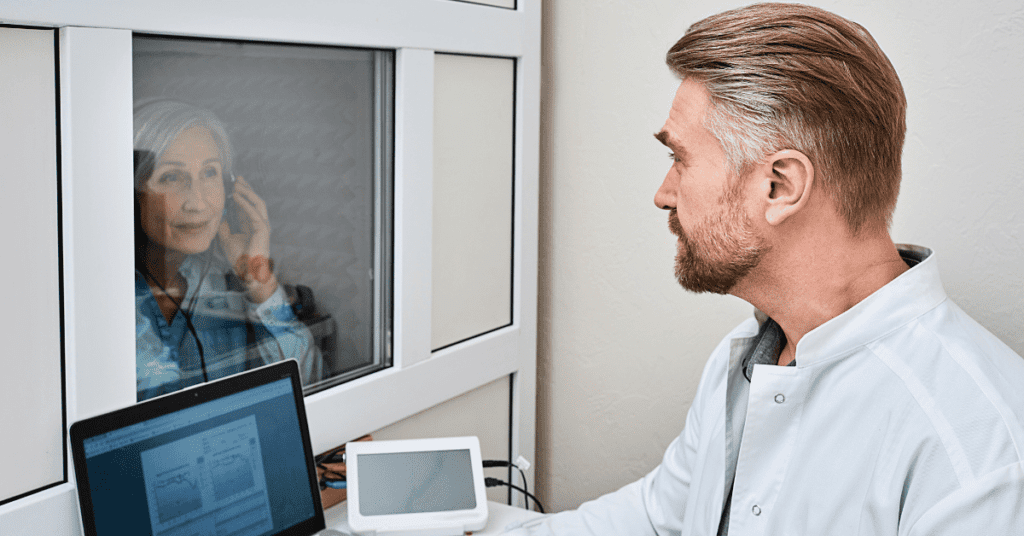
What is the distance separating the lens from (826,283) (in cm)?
101

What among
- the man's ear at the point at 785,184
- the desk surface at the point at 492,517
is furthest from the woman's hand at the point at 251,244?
the man's ear at the point at 785,184

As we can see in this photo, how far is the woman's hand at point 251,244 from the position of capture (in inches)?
46.0

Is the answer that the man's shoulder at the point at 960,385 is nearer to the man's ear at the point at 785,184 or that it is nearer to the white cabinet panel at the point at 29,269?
the man's ear at the point at 785,184

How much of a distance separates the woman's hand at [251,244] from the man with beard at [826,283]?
0.60m

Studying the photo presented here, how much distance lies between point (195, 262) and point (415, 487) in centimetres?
47

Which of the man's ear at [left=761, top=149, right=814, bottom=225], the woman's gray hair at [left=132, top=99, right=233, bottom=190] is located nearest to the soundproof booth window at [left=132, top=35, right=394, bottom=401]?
the woman's gray hair at [left=132, top=99, right=233, bottom=190]

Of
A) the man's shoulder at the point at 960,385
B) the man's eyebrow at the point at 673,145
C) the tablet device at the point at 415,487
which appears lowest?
the tablet device at the point at 415,487

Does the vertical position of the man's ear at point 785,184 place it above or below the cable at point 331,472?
above

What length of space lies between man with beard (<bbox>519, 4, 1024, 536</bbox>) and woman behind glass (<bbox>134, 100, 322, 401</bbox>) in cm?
62

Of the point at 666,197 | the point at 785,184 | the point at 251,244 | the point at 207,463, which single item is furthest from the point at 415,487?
the point at 785,184

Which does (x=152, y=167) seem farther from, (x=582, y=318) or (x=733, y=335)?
(x=582, y=318)

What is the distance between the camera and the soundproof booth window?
105 centimetres

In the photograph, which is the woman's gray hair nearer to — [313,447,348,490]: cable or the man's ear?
[313,447,348,490]: cable

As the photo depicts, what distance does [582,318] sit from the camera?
1.79m
